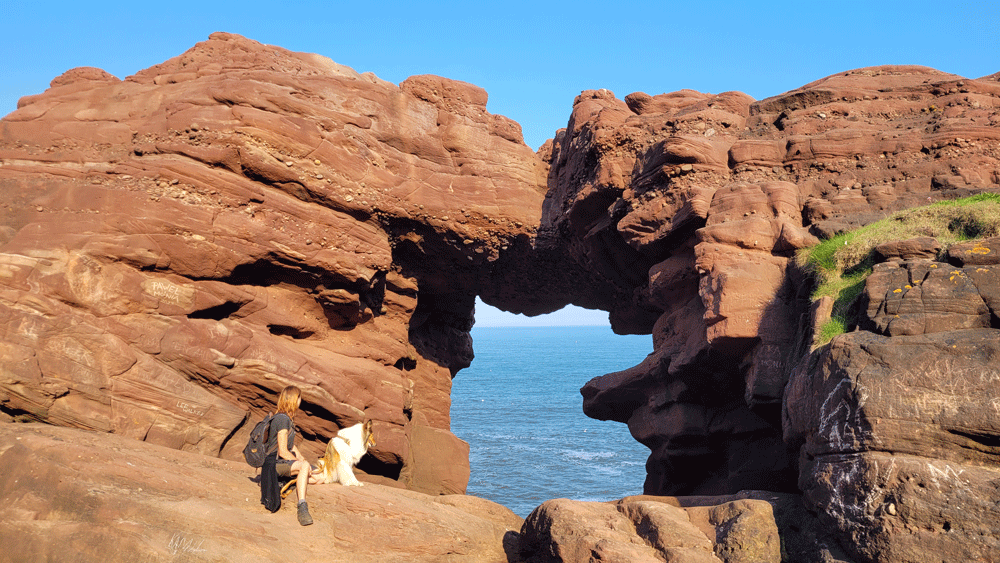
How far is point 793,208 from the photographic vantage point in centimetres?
1608

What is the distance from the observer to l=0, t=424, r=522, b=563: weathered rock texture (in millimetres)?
8484

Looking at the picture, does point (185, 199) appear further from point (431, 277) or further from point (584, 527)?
point (584, 527)

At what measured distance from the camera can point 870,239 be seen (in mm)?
13461

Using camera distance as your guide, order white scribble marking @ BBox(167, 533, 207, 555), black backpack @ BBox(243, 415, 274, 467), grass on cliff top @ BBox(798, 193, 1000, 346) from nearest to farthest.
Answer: white scribble marking @ BBox(167, 533, 207, 555), black backpack @ BBox(243, 415, 274, 467), grass on cliff top @ BBox(798, 193, 1000, 346)

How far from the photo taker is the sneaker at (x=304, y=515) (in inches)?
397

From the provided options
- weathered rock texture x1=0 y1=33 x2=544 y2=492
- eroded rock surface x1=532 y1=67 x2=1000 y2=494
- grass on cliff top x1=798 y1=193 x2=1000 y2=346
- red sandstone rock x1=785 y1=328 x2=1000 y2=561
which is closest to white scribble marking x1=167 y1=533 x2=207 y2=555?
weathered rock texture x1=0 y1=33 x2=544 y2=492

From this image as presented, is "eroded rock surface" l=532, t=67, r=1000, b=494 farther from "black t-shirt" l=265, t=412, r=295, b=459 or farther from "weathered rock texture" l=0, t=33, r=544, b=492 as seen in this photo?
"black t-shirt" l=265, t=412, r=295, b=459

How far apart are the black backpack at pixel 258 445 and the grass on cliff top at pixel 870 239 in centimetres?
971

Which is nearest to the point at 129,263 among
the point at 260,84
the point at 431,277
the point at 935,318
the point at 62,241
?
the point at 62,241

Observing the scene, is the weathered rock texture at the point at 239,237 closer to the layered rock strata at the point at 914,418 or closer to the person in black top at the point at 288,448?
the person in black top at the point at 288,448

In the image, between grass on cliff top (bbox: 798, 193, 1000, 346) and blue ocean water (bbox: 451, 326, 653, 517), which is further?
blue ocean water (bbox: 451, 326, 653, 517)

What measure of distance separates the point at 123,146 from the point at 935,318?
57.0 ft

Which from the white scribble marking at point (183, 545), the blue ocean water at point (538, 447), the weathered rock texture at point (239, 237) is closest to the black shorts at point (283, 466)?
the white scribble marking at point (183, 545)

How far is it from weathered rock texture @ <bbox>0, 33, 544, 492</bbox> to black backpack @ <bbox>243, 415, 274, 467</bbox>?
12.2 ft
